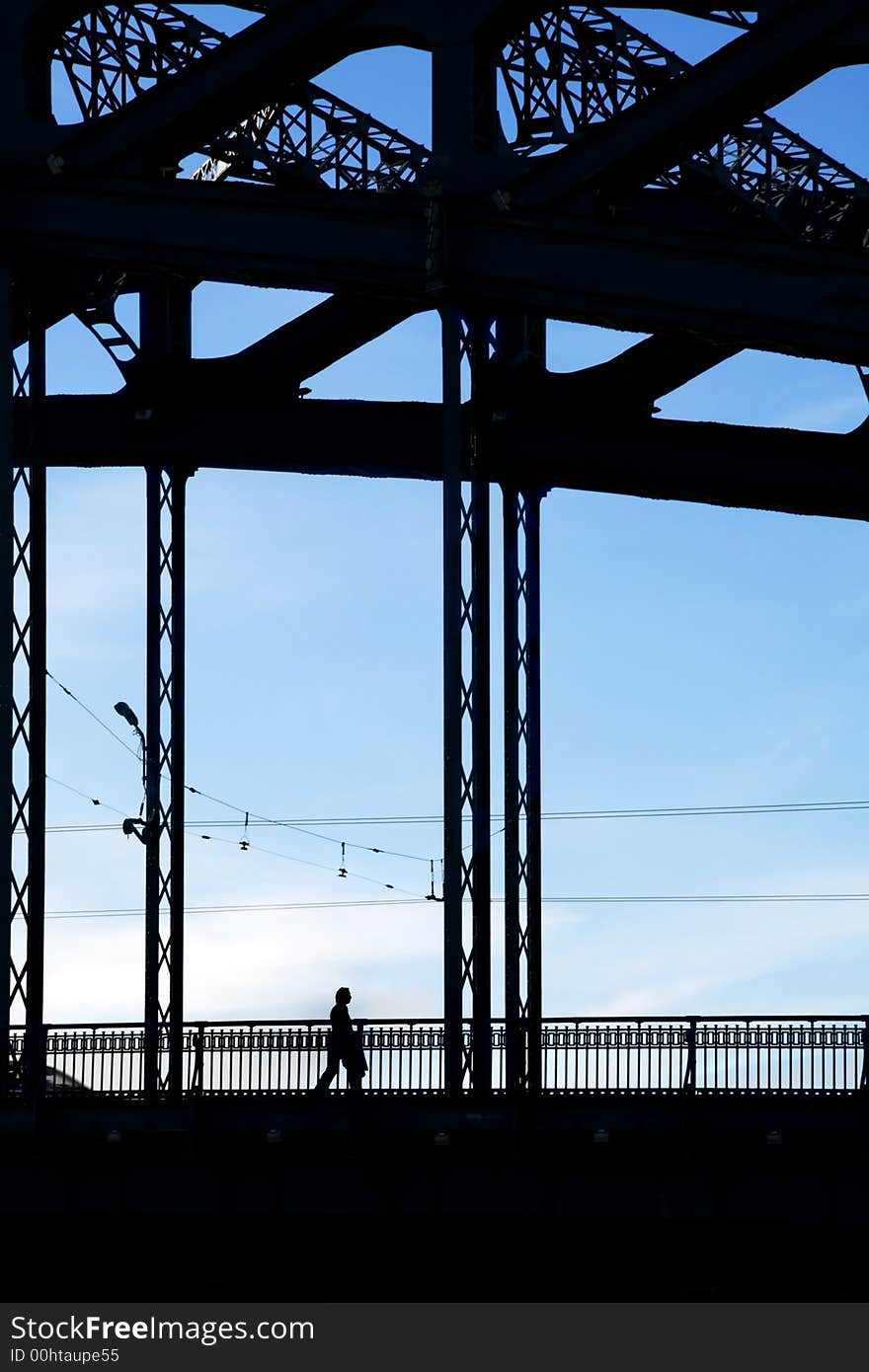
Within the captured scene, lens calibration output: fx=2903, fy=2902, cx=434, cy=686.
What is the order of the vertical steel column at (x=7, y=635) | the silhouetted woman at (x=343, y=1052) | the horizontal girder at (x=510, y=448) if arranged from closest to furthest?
1. the silhouetted woman at (x=343, y=1052)
2. the vertical steel column at (x=7, y=635)
3. the horizontal girder at (x=510, y=448)

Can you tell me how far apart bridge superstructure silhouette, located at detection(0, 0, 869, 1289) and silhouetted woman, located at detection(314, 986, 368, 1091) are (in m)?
0.21

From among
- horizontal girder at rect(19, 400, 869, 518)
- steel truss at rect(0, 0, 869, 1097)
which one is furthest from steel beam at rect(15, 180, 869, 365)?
horizontal girder at rect(19, 400, 869, 518)

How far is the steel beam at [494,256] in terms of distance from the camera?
28812 mm

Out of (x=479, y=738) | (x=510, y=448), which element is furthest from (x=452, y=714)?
(x=510, y=448)

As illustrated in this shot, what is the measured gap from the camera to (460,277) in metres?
30.9

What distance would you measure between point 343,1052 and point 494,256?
8.57m

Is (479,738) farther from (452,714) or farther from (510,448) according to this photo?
(510,448)

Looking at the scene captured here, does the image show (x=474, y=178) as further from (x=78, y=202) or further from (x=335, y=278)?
(x=78, y=202)

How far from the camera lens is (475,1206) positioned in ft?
92.9

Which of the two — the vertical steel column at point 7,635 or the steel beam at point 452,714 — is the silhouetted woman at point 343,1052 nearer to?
the steel beam at point 452,714

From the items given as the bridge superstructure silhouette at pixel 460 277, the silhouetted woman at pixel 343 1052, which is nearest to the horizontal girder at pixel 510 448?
the bridge superstructure silhouette at pixel 460 277

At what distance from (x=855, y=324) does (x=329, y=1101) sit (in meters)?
9.24

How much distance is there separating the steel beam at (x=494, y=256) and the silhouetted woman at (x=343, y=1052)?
775 centimetres
